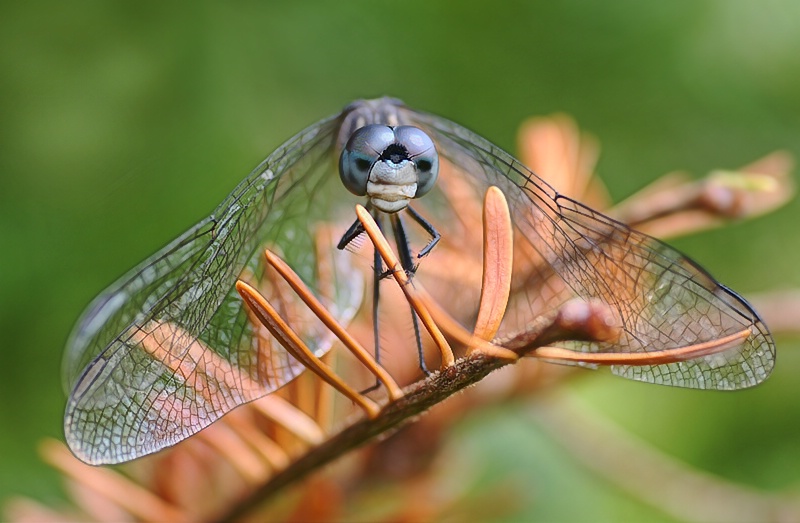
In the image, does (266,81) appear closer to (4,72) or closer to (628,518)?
(4,72)

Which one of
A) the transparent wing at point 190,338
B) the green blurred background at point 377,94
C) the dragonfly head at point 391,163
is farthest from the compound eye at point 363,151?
the green blurred background at point 377,94

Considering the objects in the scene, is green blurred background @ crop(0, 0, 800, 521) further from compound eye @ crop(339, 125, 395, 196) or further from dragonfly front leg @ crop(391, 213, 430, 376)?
compound eye @ crop(339, 125, 395, 196)

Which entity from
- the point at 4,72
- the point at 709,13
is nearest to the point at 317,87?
the point at 4,72

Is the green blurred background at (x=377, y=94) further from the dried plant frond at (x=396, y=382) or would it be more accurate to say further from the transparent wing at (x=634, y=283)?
the transparent wing at (x=634, y=283)

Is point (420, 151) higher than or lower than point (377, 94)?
lower

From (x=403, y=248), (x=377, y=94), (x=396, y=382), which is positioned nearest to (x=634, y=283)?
(x=403, y=248)

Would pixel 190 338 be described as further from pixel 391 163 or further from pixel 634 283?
pixel 634 283

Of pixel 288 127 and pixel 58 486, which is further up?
pixel 288 127
